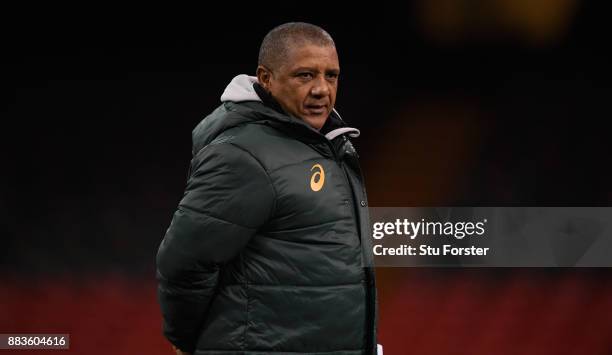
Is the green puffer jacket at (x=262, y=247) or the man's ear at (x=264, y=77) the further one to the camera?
the man's ear at (x=264, y=77)

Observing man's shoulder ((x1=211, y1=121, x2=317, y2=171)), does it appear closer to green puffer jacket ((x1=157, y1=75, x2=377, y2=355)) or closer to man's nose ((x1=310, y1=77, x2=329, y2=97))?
green puffer jacket ((x1=157, y1=75, x2=377, y2=355))

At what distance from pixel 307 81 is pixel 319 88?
0.03m

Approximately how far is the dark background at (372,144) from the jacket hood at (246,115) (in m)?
2.24

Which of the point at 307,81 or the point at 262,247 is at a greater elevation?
the point at 307,81

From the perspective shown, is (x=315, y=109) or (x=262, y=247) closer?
(x=262, y=247)

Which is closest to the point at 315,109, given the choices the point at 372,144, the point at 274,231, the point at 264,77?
the point at 264,77

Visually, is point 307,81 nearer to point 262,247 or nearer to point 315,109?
point 315,109

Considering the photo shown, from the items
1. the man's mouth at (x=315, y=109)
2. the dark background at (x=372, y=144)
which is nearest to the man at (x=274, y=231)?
the man's mouth at (x=315, y=109)

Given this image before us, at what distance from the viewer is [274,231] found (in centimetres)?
176

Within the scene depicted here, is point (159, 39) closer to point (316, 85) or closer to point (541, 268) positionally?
point (541, 268)

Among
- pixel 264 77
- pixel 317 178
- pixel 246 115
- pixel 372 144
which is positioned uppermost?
pixel 372 144

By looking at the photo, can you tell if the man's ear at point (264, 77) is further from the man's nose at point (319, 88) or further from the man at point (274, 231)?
the man's nose at point (319, 88)

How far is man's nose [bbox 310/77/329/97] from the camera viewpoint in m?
1.84

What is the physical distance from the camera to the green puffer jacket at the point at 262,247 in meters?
1.71
